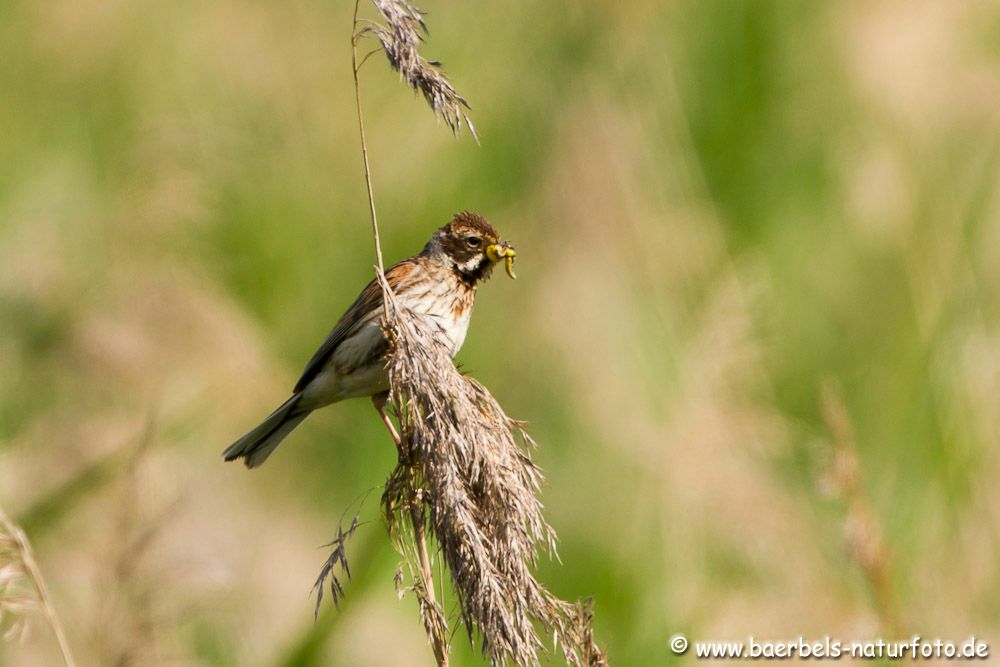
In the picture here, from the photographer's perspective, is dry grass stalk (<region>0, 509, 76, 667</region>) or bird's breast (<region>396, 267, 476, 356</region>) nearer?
dry grass stalk (<region>0, 509, 76, 667</region>)

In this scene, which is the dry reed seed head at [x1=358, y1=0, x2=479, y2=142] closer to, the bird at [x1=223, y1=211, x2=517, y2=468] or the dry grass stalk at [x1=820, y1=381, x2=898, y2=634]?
the dry grass stalk at [x1=820, y1=381, x2=898, y2=634]

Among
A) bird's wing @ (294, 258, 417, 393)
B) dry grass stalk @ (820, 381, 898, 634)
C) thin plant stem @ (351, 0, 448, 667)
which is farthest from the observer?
bird's wing @ (294, 258, 417, 393)

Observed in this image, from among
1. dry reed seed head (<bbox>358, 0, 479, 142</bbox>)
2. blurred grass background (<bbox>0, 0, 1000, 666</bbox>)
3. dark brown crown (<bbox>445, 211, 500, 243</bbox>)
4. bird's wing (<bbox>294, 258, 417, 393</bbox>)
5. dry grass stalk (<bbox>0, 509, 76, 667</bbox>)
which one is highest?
dry reed seed head (<bbox>358, 0, 479, 142</bbox>)

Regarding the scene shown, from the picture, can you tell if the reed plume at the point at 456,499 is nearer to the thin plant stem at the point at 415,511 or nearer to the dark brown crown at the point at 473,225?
the thin plant stem at the point at 415,511

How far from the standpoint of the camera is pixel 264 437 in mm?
3797

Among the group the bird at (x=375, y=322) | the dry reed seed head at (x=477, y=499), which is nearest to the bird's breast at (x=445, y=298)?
the bird at (x=375, y=322)

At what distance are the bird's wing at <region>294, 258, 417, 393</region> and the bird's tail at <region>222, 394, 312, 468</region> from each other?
75 mm

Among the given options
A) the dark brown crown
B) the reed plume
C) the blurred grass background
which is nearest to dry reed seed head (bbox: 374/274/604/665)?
the reed plume

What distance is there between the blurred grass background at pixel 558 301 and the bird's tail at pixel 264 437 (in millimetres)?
187

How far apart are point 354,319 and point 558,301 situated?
2578 mm

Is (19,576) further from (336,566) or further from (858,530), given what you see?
(858,530)

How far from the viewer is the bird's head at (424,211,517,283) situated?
383 centimetres

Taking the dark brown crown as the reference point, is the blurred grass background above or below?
below

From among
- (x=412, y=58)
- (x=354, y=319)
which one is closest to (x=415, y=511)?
(x=412, y=58)
